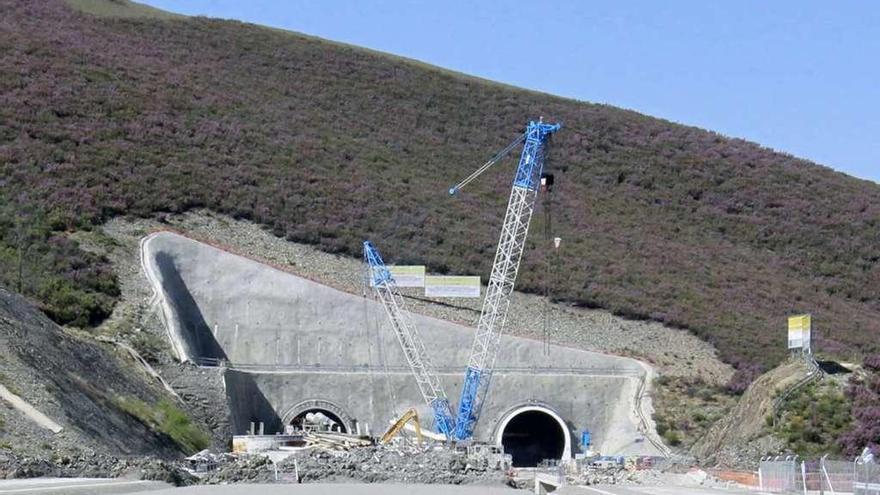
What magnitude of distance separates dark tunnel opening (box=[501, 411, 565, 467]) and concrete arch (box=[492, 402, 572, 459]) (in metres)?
2.71

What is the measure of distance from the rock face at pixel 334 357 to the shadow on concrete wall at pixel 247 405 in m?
0.05

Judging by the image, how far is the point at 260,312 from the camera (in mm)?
66875

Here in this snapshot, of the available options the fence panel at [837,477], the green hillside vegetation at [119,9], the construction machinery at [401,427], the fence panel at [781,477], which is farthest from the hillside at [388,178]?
the fence panel at [837,477]

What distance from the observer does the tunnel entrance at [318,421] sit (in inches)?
2494

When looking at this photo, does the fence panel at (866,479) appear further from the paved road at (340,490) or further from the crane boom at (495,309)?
the crane boom at (495,309)

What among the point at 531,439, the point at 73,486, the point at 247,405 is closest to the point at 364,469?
the point at 73,486

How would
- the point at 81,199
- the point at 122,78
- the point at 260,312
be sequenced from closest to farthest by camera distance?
1. the point at 260,312
2. the point at 81,199
3. the point at 122,78

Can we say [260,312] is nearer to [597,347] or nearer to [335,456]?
[597,347]

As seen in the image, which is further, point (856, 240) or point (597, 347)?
point (856, 240)

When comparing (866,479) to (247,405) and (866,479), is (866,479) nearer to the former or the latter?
(866,479)

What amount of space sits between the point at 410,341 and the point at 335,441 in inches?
544

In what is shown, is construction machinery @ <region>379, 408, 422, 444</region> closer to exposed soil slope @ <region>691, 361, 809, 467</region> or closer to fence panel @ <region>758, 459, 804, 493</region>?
exposed soil slope @ <region>691, 361, 809, 467</region>

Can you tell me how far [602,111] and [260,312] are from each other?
57291 millimetres

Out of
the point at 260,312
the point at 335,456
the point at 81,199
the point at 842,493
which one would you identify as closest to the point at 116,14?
the point at 81,199
